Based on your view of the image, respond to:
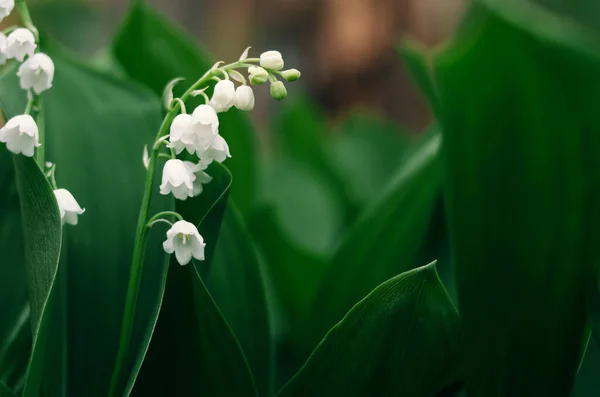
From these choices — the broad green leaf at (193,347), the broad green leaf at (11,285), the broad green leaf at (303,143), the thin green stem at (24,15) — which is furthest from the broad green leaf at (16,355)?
the broad green leaf at (303,143)

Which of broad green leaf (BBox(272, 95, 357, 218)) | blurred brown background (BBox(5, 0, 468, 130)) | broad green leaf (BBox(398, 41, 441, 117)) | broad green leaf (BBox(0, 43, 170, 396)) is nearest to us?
broad green leaf (BBox(0, 43, 170, 396))

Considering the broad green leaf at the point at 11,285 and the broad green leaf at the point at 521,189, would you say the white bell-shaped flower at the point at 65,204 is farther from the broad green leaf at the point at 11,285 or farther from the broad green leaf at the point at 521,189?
the broad green leaf at the point at 521,189

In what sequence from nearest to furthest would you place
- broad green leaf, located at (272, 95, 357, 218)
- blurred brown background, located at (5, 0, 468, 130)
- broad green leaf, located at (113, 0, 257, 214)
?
1. broad green leaf, located at (113, 0, 257, 214)
2. broad green leaf, located at (272, 95, 357, 218)
3. blurred brown background, located at (5, 0, 468, 130)

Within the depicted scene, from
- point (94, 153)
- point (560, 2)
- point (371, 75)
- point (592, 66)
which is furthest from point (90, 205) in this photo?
point (560, 2)

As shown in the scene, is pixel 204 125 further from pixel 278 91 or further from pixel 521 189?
pixel 521 189

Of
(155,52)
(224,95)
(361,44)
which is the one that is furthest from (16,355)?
(361,44)

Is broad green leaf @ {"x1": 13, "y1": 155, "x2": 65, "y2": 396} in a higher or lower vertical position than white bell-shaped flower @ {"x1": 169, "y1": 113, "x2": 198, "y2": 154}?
lower

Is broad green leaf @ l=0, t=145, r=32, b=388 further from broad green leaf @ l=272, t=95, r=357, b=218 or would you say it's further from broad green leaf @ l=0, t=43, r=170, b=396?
broad green leaf @ l=272, t=95, r=357, b=218

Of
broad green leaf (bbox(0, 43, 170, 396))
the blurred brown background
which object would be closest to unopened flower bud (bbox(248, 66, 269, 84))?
broad green leaf (bbox(0, 43, 170, 396))
